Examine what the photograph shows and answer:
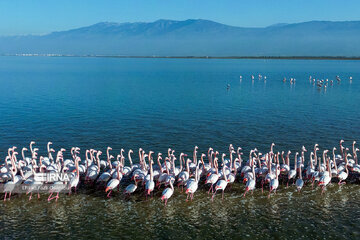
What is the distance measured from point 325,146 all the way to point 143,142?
51.3ft

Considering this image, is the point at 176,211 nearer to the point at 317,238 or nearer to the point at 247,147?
the point at 317,238

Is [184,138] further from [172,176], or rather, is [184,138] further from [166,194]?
[166,194]

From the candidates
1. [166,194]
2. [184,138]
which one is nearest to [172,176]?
[166,194]

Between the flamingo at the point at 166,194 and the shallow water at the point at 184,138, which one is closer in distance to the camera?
the shallow water at the point at 184,138

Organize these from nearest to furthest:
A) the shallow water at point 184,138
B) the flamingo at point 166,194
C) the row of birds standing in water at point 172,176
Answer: the shallow water at point 184,138
the flamingo at point 166,194
the row of birds standing in water at point 172,176

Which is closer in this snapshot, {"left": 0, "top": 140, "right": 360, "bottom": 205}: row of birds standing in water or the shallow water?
the shallow water

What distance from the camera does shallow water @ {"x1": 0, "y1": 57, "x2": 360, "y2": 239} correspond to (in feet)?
53.2

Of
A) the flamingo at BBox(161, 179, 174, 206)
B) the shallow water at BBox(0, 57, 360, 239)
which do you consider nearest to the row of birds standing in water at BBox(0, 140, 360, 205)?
the flamingo at BBox(161, 179, 174, 206)

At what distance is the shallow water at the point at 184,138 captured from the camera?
1622 cm

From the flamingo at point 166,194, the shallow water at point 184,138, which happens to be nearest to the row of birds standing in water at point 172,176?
the flamingo at point 166,194

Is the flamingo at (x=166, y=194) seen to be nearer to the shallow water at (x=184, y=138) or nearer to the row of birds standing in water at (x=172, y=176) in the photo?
the row of birds standing in water at (x=172, y=176)

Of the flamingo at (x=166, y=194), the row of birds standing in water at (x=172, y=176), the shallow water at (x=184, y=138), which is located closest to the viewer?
the shallow water at (x=184, y=138)

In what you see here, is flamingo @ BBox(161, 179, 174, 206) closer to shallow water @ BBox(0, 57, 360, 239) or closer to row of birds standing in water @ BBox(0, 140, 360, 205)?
row of birds standing in water @ BBox(0, 140, 360, 205)

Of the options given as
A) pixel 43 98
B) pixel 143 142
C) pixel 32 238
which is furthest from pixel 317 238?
pixel 43 98
